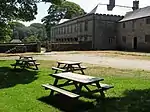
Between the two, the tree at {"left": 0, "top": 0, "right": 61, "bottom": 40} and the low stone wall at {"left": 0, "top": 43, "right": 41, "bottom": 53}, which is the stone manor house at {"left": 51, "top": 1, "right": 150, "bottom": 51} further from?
the tree at {"left": 0, "top": 0, "right": 61, "bottom": 40}

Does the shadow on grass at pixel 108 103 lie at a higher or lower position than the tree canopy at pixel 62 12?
lower

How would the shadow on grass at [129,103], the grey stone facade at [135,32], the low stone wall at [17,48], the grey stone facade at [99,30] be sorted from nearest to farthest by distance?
the shadow on grass at [129,103] → the low stone wall at [17,48] → the grey stone facade at [135,32] → the grey stone facade at [99,30]

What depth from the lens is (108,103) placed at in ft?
26.1

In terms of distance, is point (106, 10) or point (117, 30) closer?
point (117, 30)

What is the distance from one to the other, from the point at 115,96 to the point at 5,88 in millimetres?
4262

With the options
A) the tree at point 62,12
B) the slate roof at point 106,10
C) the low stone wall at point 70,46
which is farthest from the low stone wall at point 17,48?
the tree at point 62,12

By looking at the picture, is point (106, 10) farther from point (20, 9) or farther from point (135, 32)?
point (20, 9)

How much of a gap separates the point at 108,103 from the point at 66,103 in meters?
1.23

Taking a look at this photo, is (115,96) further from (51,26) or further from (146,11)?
(51,26)

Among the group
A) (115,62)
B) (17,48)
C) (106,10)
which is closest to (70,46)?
(17,48)

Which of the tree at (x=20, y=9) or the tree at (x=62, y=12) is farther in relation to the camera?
the tree at (x=62, y=12)

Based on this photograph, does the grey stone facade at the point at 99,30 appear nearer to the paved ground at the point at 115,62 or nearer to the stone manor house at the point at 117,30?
the stone manor house at the point at 117,30

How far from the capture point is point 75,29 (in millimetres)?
64062

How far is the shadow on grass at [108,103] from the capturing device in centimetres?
738
